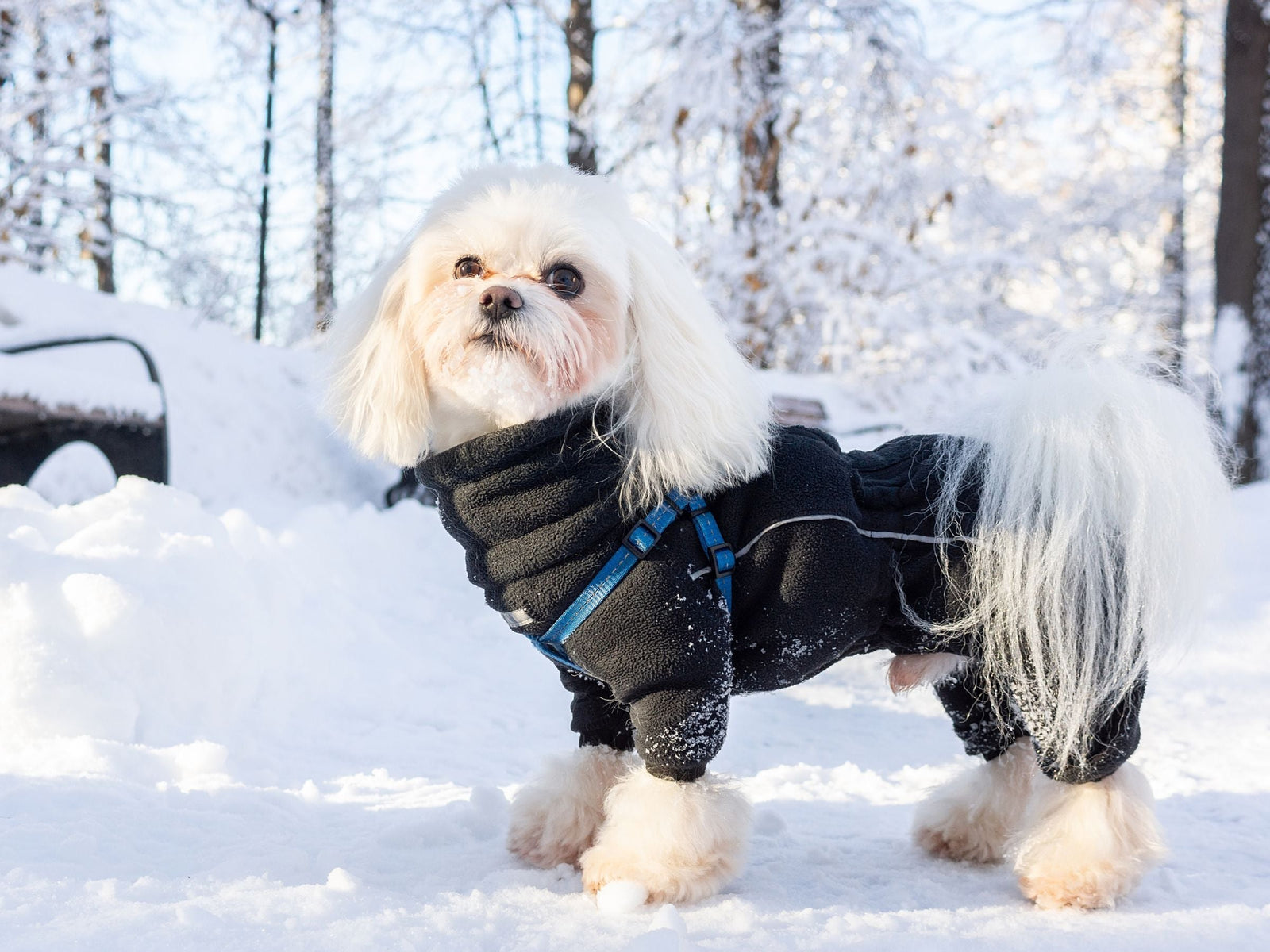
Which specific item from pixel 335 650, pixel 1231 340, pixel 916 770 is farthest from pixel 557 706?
pixel 1231 340

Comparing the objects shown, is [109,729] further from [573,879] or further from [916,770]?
[916,770]

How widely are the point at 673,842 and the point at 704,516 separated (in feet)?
1.92

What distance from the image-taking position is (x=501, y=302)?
1638 millimetres

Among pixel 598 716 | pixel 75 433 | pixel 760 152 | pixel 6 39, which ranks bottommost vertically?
pixel 598 716

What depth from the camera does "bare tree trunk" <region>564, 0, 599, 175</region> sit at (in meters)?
8.45

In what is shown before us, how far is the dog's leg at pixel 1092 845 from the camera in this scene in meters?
1.81

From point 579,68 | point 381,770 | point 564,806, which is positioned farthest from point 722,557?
point 579,68

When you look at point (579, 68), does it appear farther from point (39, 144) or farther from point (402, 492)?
point (39, 144)

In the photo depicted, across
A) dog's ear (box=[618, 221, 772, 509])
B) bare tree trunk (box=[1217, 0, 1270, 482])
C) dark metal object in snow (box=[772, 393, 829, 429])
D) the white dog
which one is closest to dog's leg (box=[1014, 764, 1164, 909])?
the white dog

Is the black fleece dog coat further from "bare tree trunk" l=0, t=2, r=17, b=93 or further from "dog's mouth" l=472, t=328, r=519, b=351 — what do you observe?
"bare tree trunk" l=0, t=2, r=17, b=93

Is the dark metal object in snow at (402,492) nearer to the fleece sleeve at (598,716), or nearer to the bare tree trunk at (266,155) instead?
the fleece sleeve at (598,716)

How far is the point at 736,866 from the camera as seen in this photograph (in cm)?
179

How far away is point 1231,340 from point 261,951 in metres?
6.88

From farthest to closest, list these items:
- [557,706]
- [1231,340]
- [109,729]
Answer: [1231,340], [557,706], [109,729]
